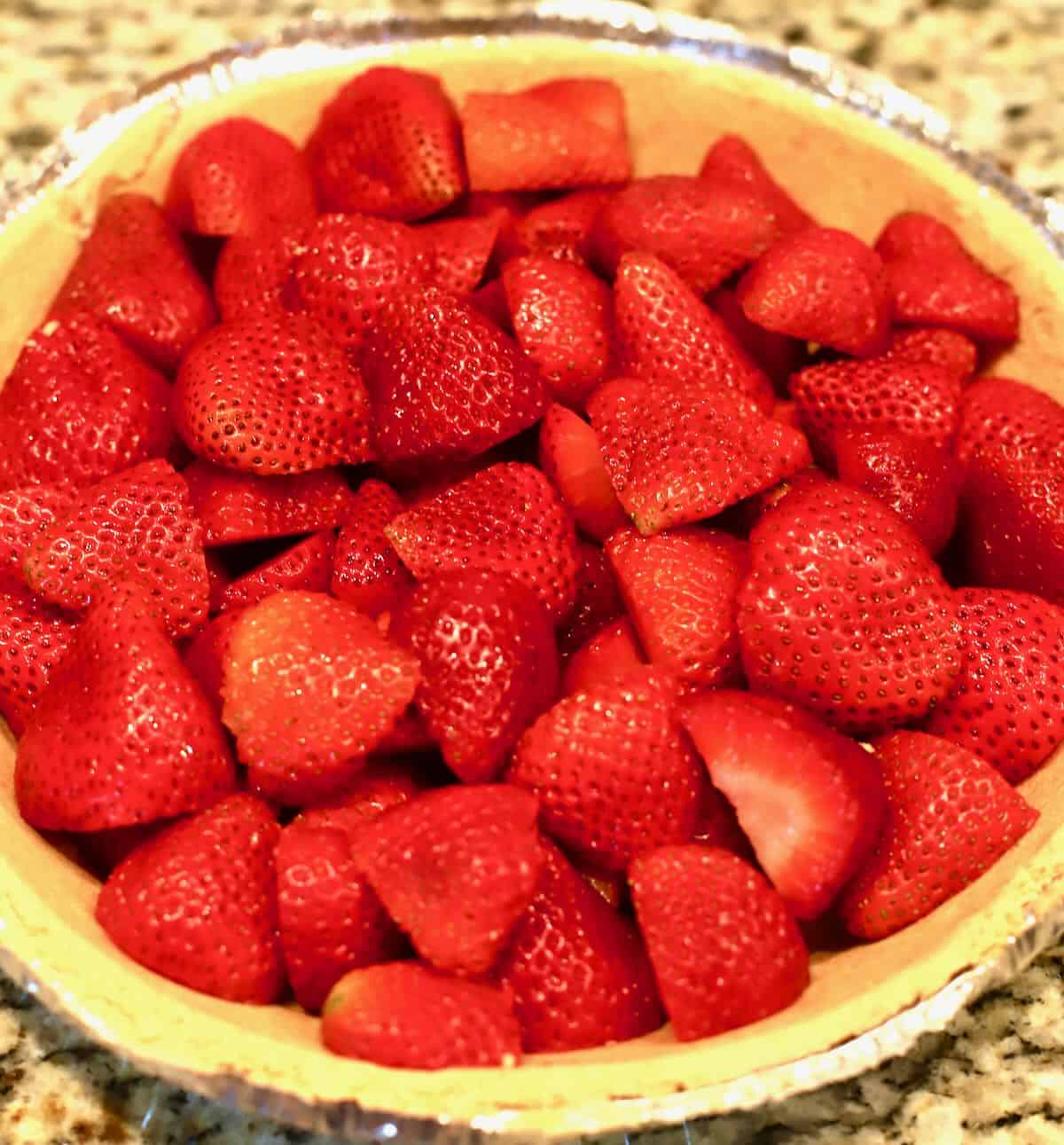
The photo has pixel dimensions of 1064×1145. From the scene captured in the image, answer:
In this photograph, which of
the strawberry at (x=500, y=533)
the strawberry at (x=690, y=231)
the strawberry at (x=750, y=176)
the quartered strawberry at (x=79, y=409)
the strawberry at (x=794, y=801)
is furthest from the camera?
the strawberry at (x=750, y=176)

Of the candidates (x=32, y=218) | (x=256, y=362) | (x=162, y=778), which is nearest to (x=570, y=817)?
(x=162, y=778)

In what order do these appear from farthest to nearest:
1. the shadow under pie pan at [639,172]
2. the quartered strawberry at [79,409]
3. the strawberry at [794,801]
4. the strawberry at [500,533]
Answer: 1. the quartered strawberry at [79,409]
2. the strawberry at [500,533]
3. the strawberry at [794,801]
4. the shadow under pie pan at [639,172]

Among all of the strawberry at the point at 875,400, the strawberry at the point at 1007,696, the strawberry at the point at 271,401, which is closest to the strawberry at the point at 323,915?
the strawberry at the point at 271,401

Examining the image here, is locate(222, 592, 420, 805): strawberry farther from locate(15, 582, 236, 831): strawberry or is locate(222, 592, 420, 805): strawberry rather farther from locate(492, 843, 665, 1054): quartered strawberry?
locate(492, 843, 665, 1054): quartered strawberry

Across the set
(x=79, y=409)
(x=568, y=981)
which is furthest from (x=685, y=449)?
(x=79, y=409)

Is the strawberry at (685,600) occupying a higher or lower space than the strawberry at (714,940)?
higher

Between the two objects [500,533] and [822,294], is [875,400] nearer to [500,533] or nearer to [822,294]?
[822,294]

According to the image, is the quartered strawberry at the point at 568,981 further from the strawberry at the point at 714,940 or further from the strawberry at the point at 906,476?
the strawberry at the point at 906,476
